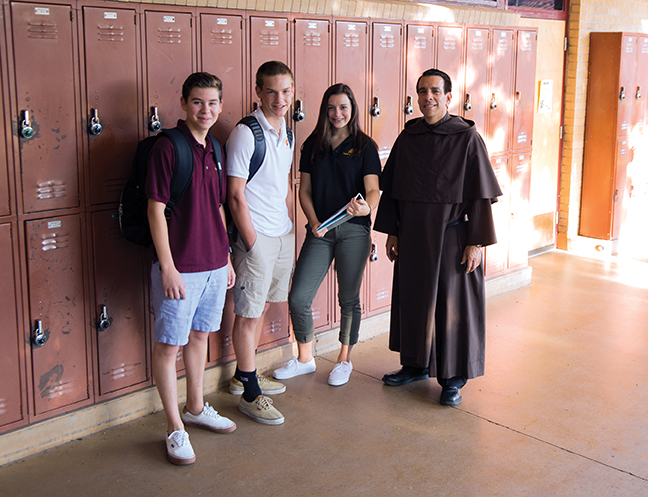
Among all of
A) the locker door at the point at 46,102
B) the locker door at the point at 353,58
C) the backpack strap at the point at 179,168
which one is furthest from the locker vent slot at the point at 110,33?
the locker door at the point at 353,58

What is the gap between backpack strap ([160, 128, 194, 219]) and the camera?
3044 mm

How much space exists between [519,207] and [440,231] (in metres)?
2.69

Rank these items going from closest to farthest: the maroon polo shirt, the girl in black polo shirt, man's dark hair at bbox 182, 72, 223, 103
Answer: the maroon polo shirt → man's dark hair at bbox 182, 72, 223, 103 → the girl in black polo shirt

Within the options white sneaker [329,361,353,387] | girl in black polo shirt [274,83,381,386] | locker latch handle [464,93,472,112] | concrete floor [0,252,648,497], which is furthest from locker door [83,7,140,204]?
locker latch handle [464,93,472,112]

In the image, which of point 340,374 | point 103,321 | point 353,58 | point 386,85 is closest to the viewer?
point 103,321

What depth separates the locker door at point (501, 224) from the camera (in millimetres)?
5930

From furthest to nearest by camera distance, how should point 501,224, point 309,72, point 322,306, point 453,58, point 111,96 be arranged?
point 501,224, point 453,58, point 322,306, point 309,72, point 111,96

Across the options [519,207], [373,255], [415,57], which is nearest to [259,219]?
[373,255]

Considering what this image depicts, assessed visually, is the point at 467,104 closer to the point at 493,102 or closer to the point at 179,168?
the point at 493,102

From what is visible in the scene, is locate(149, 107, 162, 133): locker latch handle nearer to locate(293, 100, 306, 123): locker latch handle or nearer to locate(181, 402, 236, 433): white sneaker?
locate(293, 100, 306, 123): locker latch handle

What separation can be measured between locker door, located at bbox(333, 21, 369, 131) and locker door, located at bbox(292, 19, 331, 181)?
94 millimetres

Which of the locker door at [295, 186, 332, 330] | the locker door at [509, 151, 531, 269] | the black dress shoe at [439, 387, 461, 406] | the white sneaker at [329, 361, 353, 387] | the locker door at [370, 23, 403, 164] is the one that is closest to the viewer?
the black dress shoe at [439, 387, 461, 406]

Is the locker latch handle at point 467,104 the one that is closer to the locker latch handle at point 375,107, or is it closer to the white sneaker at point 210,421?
the locker latch handle at point 375,107

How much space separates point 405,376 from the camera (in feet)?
13.8
